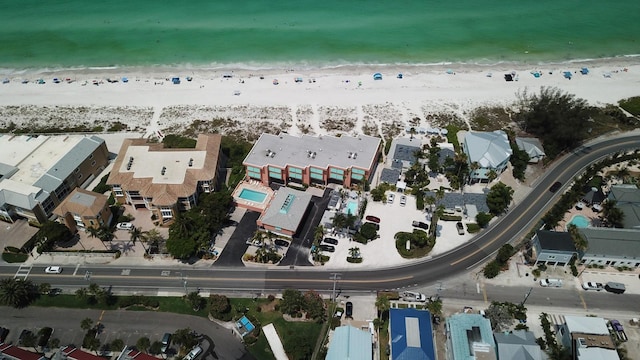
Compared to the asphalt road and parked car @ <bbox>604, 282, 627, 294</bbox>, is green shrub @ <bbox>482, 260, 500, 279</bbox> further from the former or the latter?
parked car @ <bbox>604, 282, 627, 294</bbox>

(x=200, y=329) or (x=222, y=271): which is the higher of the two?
(x=222, y=271)

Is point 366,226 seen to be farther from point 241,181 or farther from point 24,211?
point 24,211

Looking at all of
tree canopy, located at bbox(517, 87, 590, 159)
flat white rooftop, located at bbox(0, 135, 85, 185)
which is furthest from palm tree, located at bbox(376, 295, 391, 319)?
flat white rooftop, located at bbox(0, 135, 85, 185)

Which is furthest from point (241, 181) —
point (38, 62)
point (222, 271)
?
point (38, 62)

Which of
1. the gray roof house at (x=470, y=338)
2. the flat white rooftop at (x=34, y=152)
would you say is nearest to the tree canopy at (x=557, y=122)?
the gray roof house at (x=470, y=338)

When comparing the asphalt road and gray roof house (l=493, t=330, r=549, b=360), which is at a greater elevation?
the asphalt road

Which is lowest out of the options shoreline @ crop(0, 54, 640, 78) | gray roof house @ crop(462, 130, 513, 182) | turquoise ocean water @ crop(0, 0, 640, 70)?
gray roof house @ crop(462, 130, 513, 182)
